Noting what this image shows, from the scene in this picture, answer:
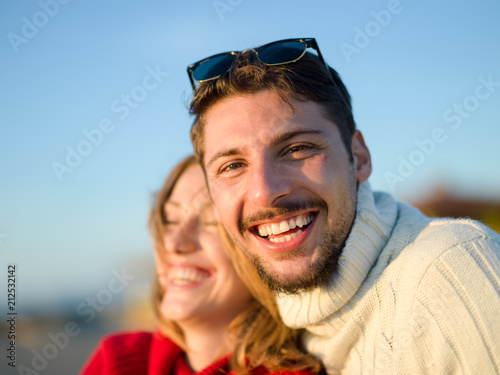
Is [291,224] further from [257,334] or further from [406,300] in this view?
[257,334]

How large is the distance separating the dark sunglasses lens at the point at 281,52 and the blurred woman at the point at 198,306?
3.56 feet

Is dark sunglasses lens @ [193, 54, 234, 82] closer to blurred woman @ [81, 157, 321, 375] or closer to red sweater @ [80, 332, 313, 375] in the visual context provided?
blurred woman @ [81, 157, 321, 375]

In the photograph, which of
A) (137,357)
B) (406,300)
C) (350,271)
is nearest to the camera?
(406,300)

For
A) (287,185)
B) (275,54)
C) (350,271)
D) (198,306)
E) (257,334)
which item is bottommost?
(257,334)

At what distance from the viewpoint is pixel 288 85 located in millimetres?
2287

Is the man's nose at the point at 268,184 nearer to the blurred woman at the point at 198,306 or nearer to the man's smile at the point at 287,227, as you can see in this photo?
the man's smile at the point at 287,227

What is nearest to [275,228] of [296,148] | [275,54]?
[296,148]

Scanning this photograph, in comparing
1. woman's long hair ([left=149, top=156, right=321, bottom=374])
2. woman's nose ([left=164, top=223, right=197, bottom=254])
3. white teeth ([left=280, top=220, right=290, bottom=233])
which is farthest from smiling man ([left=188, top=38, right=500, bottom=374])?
woman's nose ([left=164, top=223, right=197, bottom=254])

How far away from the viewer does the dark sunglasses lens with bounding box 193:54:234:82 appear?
8.39 feet

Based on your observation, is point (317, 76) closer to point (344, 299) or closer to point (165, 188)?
point (344, 299)

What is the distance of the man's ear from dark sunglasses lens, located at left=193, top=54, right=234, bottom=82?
88cm

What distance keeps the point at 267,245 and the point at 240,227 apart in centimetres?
19

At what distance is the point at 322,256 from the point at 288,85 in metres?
0.91

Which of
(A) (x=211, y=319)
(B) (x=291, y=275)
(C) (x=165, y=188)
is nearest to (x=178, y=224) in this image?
(C) (x=165, y=188)
